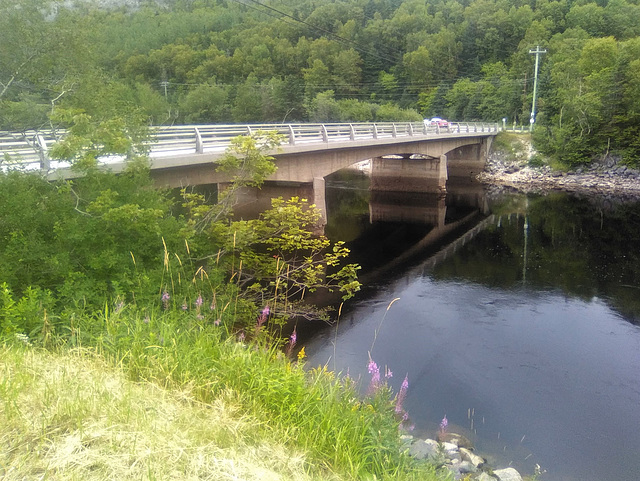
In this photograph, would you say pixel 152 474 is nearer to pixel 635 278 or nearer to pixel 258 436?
pixel 258 436

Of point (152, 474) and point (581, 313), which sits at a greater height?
point (152, 474)

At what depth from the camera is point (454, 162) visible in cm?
5503

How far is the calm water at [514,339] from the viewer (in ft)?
28.5

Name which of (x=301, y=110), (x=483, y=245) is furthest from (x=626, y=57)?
(x=301, y=110)

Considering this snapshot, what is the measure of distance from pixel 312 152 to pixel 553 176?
105 feet

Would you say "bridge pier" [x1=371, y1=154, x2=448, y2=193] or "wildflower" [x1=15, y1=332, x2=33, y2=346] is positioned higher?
"wildflower" [x1=15, y1=332, x2=33, y2=346]

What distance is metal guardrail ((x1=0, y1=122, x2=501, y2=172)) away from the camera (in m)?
10.2

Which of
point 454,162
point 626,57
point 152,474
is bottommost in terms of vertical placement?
point 454,162

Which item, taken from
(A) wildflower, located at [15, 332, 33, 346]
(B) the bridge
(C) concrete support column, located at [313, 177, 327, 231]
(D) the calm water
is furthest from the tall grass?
(C) concrete support column, located at [313, 177, 327, 231]

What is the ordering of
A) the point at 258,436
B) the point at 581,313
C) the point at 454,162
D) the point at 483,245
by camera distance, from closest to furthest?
1. the point at 258,436
2. the point at 581,313
3. the point at 483,245
4. the point at 454,162

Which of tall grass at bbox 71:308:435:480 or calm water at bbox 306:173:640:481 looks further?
calm water at bbox 306:173:640:481

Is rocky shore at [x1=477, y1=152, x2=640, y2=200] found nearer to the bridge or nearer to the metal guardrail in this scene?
the bridge

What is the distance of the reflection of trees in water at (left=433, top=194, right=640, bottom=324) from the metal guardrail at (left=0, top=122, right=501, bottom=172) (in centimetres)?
862

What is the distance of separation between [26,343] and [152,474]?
242cm
